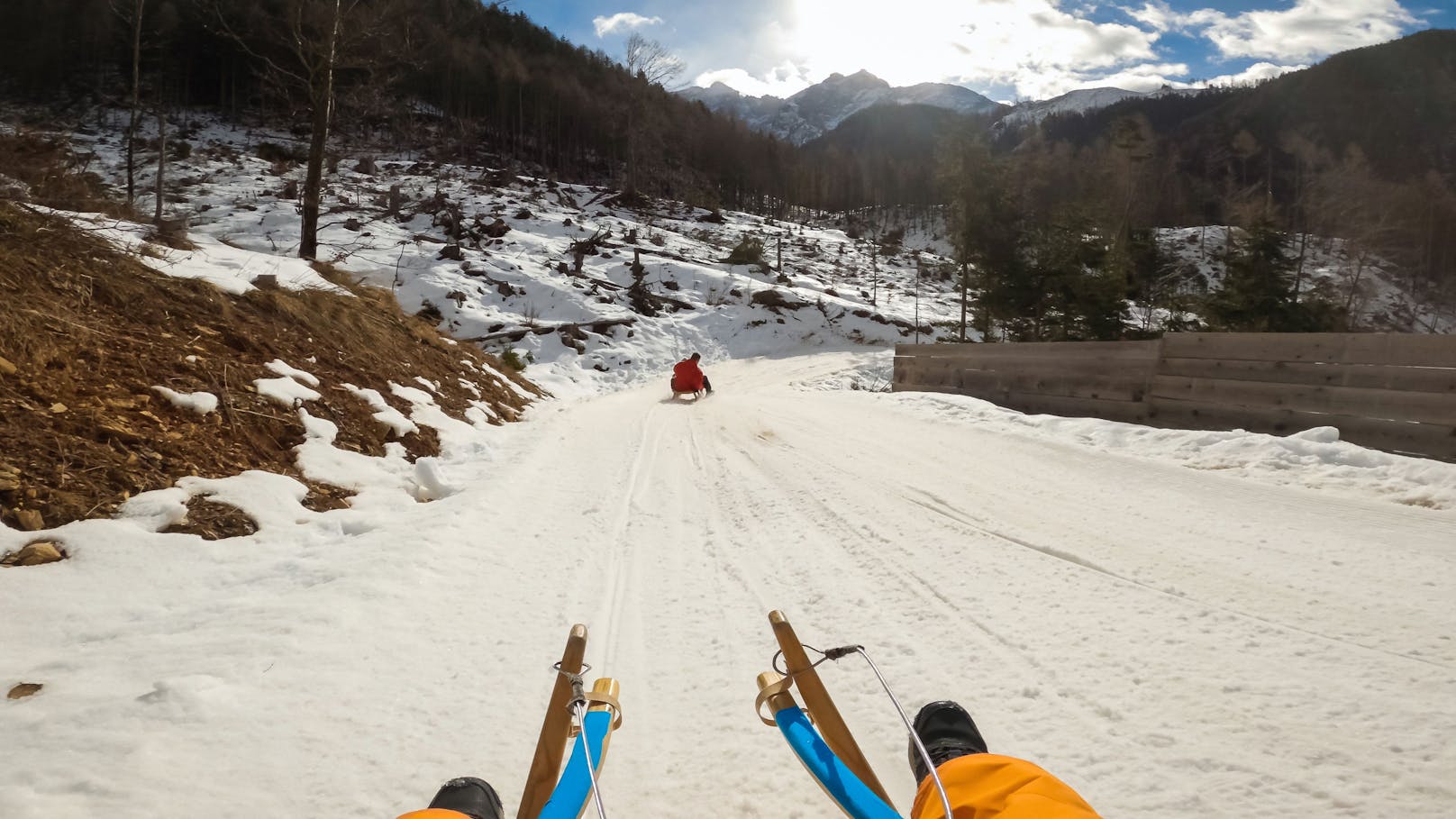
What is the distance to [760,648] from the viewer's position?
283 cm

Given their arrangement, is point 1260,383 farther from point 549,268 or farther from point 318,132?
point 549,268

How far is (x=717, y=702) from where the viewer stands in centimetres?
245

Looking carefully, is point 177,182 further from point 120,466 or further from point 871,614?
point 871,614

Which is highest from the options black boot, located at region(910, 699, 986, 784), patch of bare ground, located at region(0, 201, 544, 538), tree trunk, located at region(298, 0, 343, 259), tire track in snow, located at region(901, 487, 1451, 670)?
tree trunk, located at region(298, 0, 343, 259)

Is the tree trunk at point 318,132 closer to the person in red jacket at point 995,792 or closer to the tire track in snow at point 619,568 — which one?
the tire track in snow at point 619,568

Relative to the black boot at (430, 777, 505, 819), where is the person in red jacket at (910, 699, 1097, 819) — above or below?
above

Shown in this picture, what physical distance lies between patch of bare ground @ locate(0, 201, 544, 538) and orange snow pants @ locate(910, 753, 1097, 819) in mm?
4130

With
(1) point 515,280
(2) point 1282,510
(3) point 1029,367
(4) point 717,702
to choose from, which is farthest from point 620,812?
(1) point 515,280

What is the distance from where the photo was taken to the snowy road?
1.94 meters

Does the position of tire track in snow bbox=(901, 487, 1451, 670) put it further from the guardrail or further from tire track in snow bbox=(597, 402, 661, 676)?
the guardrail

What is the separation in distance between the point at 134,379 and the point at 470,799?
474 centimetres

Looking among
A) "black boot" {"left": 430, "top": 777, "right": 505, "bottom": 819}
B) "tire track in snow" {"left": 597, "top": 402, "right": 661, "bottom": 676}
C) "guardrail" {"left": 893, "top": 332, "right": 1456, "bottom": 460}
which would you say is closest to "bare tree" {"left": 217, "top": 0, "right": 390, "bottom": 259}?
"tire track in snow" {"left": 597, "top": 402, "right": 661, "bottom": 676}

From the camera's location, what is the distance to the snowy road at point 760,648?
1944mm

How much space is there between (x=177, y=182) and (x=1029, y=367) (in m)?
40.3
